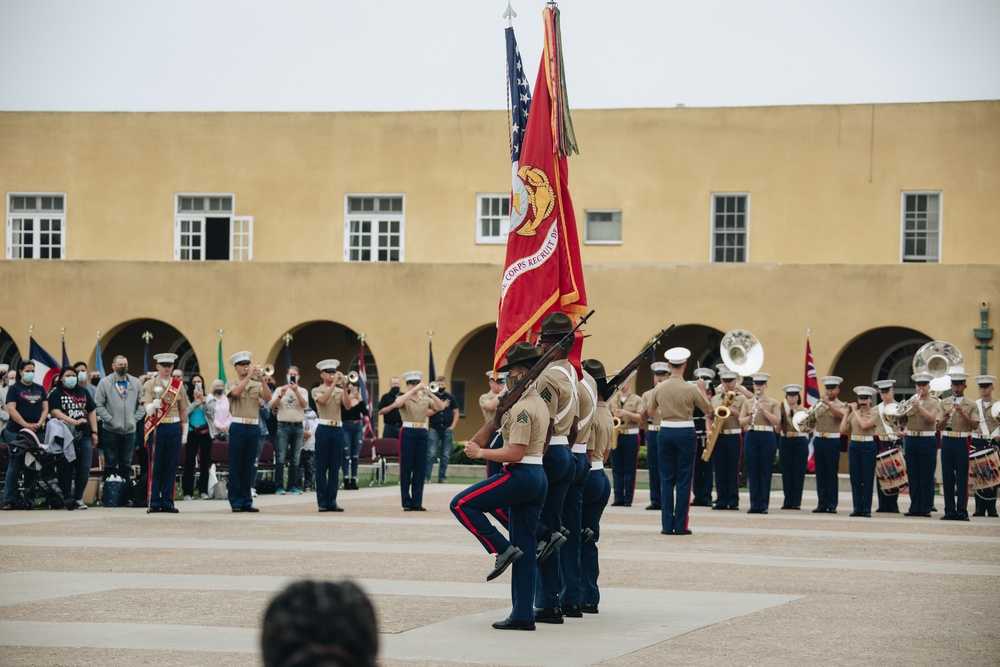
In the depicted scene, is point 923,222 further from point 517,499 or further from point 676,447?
point 517,499

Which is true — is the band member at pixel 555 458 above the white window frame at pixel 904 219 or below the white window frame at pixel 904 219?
below

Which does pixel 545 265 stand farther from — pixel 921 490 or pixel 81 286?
pixel 81 286

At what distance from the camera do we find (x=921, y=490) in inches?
817

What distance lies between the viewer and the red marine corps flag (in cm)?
1335

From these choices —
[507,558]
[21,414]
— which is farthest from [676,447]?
[21,414]

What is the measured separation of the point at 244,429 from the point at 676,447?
5.78 meters

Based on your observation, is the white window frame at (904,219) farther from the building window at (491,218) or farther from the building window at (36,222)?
the building window at (36,222)

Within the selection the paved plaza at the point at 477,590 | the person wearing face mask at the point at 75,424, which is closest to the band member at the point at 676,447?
the paved plaza at the point at 477,590

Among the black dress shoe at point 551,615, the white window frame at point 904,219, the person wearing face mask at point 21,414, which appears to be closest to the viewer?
the black dress shoe at point 551,615

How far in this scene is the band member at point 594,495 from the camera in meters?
10.4

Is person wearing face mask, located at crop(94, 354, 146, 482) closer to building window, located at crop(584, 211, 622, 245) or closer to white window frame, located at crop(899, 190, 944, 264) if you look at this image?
building window, located at crop(584, 211, 622, 245)

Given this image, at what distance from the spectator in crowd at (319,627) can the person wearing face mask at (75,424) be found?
17.1 m

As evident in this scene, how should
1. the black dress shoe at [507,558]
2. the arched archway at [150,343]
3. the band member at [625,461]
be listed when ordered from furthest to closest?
1. the arched archway at [150,343]
2. the band member at [625,461]
3. the black dress shoe at [507,558]

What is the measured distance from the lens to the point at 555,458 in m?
10.1
